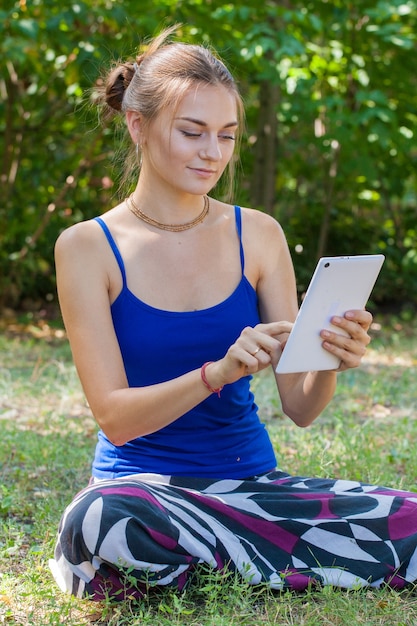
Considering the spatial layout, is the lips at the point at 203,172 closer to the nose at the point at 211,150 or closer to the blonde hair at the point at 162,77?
the nose at the point at 211,150

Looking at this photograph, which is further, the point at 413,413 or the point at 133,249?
the point at 413,413

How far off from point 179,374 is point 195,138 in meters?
0.59

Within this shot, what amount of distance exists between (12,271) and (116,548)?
483cm

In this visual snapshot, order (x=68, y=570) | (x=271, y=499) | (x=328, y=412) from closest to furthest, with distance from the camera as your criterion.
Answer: (x=68, y=570) → (x=271, y=499) → (x=328, y=412)

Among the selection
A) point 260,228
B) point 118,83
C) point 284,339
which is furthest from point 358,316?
point 118,83

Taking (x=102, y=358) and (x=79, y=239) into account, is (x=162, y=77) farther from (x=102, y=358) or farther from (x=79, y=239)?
(x=102, y=358)

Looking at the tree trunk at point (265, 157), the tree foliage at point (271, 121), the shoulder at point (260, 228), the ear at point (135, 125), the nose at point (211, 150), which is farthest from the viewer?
the tree trunk at point (265, 157)

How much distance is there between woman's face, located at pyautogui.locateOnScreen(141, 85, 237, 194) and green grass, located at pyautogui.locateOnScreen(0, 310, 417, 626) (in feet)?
3.21

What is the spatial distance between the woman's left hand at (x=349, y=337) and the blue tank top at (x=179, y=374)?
32 cm

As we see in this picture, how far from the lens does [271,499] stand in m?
2.26

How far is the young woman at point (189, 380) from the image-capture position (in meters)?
2.05

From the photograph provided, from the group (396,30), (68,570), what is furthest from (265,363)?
(396,30)

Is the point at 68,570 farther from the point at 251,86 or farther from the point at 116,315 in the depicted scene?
the point at 251,86

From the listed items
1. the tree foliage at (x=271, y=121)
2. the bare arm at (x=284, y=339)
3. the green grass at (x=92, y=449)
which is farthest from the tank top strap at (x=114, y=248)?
the tree foliage at (x=271, y=121)
